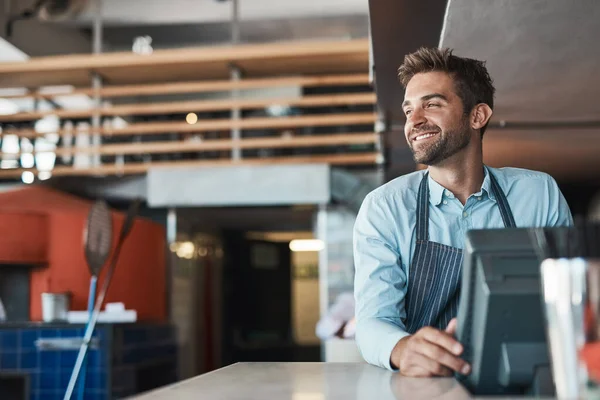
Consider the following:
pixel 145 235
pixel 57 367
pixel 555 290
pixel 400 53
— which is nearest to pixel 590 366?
pixel 555 290

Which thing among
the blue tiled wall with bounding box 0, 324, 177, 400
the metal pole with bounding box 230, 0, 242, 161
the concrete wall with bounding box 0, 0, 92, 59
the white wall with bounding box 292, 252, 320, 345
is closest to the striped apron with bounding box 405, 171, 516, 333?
the blue tiled wall with bounding box 0, 324, 177, 400

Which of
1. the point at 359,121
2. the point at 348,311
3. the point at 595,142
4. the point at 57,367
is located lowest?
the point at 57,367

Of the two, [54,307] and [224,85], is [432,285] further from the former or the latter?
[224,85]

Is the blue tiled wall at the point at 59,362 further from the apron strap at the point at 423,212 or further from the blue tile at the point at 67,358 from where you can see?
the apron strap at the point at 423,212

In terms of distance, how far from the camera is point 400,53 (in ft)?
12.2

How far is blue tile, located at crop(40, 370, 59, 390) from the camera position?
21.7ft

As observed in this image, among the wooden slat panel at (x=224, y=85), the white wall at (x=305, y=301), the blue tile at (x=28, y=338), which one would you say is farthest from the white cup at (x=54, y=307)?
the white wall at (x=305, y=301)

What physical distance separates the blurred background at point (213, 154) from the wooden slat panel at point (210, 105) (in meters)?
0.02

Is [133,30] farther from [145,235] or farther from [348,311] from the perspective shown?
[348,311]

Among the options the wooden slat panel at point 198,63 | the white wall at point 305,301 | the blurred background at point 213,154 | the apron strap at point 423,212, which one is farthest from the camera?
the white wall at point 305,301

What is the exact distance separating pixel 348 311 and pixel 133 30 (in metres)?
6.59

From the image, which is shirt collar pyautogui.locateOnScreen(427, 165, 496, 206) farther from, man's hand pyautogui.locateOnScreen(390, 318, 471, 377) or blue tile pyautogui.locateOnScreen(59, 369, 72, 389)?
blue tile pyautogui.locateOnScreen(59, 369, 72, 389)

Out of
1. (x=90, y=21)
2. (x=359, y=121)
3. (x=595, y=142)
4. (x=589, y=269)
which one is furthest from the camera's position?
(x=90, y=21)

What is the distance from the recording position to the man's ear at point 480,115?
8.22 ft
